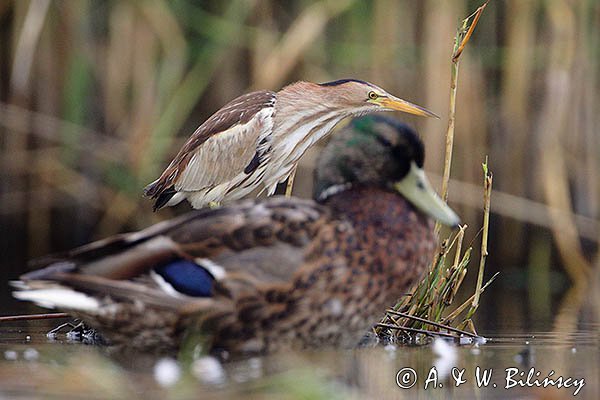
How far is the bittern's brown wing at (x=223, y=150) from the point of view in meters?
6.65

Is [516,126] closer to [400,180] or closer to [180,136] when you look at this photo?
[180,136]

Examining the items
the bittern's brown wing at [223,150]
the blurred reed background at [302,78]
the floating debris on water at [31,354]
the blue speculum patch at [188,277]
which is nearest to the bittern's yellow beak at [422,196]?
the blue speculum patch at [188,277]

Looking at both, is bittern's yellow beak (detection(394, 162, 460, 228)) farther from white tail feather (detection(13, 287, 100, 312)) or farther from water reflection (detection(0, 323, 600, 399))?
white tail feather (detection(13, 287, 100, 312))

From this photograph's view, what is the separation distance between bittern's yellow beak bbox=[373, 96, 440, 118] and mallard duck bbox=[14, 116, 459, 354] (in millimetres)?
2447

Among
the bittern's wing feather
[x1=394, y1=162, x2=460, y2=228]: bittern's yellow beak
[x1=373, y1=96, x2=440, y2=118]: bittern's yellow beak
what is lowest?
[x1=394, y1=162, x2=460, y2=228]: bittern's yellow beak

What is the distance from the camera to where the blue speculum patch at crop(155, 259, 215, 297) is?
409 centimetres

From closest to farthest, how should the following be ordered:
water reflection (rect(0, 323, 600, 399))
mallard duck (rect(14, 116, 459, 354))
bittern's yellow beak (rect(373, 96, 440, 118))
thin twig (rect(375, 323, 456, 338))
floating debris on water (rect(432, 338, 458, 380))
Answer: water reflection (rect(0, 323, 600, 399)), mallard duck (rect(14, 116, 459, 354)), floating debris on water (rect(432, 338, 458, 380)), thin twig (rect(375, 323, 456, 338)), bittern's yellow beak (rect(373, 96, 440, 118))

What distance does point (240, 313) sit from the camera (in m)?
4.06

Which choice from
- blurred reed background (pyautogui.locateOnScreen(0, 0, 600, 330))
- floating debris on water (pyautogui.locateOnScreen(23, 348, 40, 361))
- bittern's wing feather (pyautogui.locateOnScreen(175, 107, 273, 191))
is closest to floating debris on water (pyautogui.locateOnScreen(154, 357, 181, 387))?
floating debris on water (pyautogui.locateOnScreen(23, 348, 40, 361))

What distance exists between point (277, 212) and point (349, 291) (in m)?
0.38

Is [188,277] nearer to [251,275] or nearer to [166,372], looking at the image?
[251,275]

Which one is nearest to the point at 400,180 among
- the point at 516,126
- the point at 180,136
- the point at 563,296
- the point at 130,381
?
the point at 130,381

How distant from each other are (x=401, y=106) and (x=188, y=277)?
287cm

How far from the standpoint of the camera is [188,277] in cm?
411
